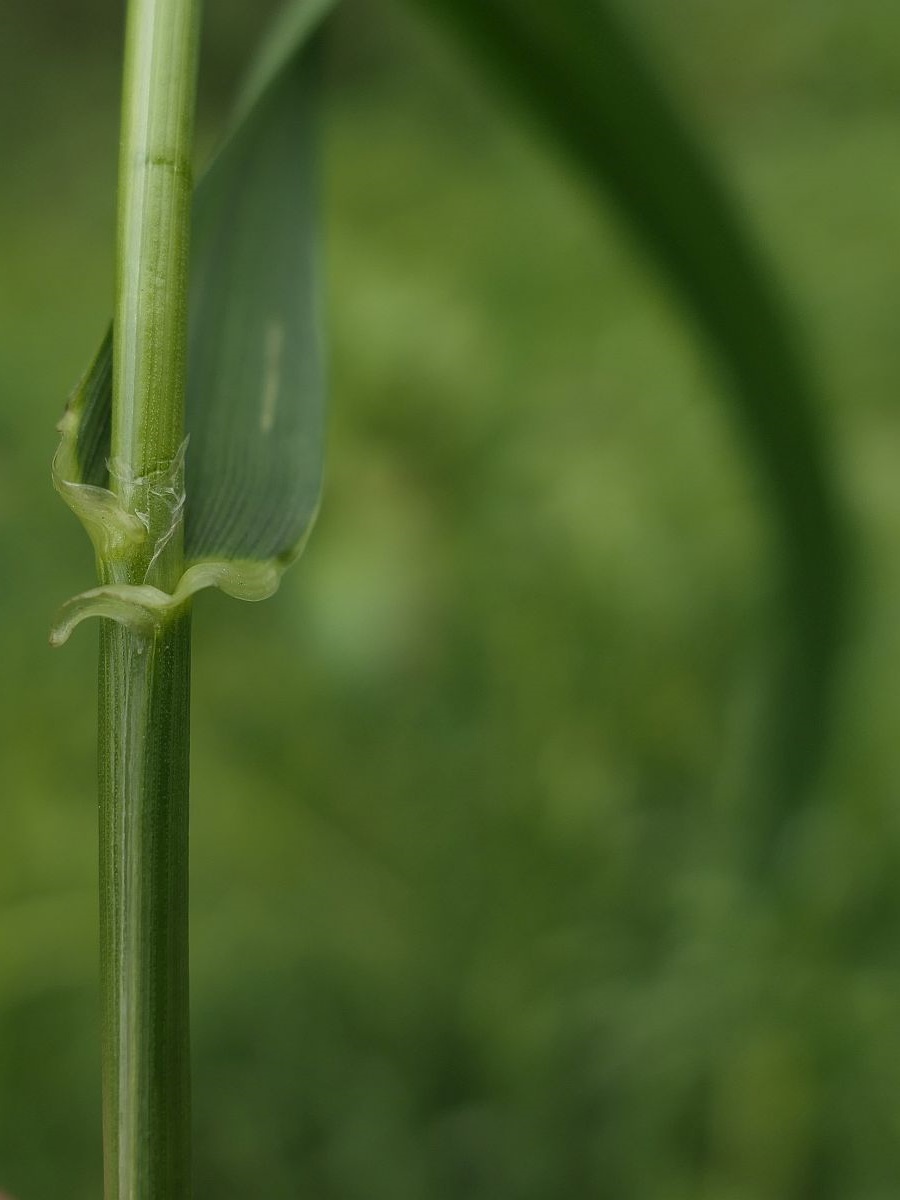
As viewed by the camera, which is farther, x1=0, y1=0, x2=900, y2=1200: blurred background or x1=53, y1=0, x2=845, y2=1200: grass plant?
x1=0, y1=0, x2=900, y2=1200: blurred background

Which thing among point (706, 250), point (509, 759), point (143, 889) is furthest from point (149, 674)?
point (509, 759)

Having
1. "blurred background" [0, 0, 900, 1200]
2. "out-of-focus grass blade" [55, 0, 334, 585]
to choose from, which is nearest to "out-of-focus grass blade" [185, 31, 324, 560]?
"out-of-focus grass blade" [55, 0, 334, 585]

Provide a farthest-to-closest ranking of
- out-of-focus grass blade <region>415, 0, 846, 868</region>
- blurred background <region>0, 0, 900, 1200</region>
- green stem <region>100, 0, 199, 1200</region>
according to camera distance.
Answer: blurred background <region>0, 0, 900, 1200</region> → out-of-focus grass blade <region>415, 0, 846, 868</region> → green stem <region>100, 0, 199, 1200</region>

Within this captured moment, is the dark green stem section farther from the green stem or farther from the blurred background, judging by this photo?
the blurred background

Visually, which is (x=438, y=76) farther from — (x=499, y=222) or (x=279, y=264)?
(x=279, y=264)

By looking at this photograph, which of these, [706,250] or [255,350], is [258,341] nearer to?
[255,350]

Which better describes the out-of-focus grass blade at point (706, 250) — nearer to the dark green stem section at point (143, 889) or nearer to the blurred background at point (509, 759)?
the blurred background at point (509, 759)

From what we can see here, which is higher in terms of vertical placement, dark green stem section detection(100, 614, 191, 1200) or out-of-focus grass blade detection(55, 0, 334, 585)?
out-of-focus grass blade detection(55, 0, 334, 585)
